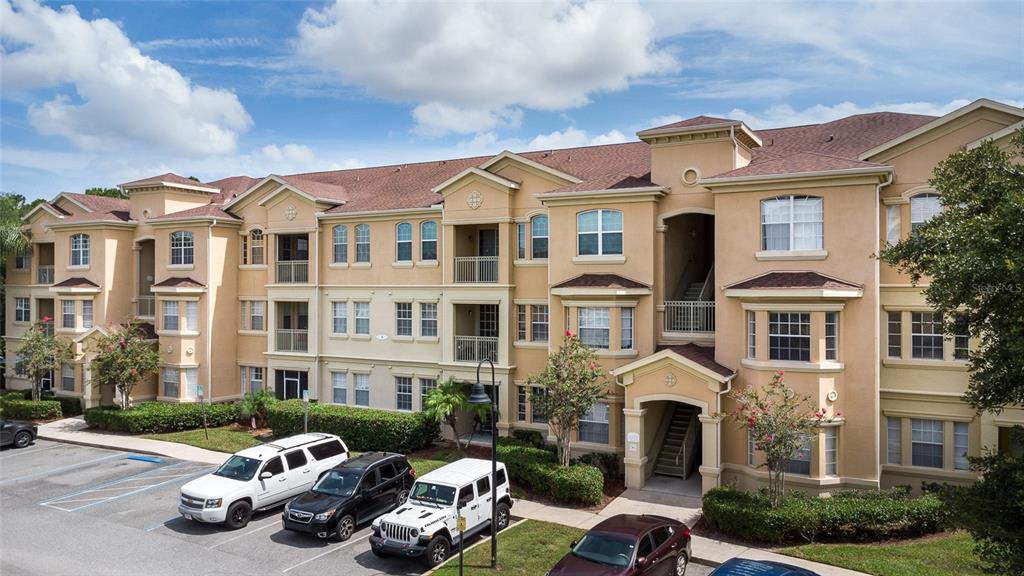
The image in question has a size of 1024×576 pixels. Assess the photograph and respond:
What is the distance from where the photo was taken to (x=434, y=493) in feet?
56.0

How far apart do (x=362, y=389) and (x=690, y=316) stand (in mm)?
14882

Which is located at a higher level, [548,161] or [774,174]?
[548,161]

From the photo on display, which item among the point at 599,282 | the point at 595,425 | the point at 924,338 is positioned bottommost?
the point at 595,425

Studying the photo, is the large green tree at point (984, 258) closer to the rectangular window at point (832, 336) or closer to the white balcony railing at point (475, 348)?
the rectangular window at point (832, 336)

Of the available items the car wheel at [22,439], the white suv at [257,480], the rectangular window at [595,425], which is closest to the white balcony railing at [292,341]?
the white suv at [257,480]

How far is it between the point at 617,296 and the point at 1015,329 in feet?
43.8

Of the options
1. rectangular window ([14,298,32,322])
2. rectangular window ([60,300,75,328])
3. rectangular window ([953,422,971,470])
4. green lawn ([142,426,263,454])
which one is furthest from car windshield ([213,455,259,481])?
rectangular window ([14,298,32,322])

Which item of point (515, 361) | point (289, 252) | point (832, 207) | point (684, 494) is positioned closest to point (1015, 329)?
point (832, 207)

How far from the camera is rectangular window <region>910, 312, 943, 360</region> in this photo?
2048 centimetres

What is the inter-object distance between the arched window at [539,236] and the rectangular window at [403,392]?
7.97m

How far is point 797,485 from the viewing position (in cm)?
1981

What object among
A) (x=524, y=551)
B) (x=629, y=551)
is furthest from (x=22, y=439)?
(x=629, y=551)

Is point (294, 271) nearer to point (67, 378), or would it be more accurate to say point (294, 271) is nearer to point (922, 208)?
point (67, 378)

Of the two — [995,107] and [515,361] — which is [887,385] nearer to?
[995,107]
